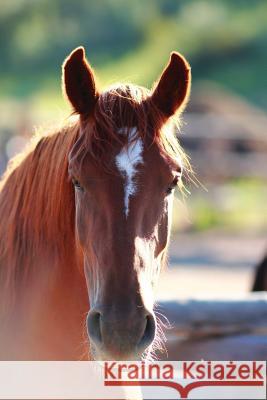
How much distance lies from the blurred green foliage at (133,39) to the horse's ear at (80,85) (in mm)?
43114

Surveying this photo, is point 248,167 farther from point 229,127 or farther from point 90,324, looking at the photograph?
point 90,324

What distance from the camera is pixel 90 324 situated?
8.29 ft

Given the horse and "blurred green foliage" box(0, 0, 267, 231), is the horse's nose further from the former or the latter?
"blurred green foliage" box(0, 0, 267, 231)

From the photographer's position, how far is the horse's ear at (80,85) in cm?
290

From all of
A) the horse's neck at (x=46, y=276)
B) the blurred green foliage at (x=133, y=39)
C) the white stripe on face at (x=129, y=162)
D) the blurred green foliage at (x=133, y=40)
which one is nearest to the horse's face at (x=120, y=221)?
the white stripe on face at (x=129, y=162)

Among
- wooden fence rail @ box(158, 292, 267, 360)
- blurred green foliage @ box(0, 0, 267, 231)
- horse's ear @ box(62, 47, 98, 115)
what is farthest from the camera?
blurred green foliage @ box(0, 0, 267, 231)

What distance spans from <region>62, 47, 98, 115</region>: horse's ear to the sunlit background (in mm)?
11549

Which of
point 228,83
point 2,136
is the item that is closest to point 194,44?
point 228,83

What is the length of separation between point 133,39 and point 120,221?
5478 cm

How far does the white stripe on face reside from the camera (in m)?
2.68

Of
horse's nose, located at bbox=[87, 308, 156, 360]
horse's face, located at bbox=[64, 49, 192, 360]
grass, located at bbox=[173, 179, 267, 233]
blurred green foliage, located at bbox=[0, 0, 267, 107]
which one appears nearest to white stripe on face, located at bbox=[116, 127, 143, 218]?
horse's face, located at bbox=[64, 49, 192, 360]

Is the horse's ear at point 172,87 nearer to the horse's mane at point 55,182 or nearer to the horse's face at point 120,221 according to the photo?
the horse's mane at point 55,182

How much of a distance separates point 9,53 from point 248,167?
36970 mm

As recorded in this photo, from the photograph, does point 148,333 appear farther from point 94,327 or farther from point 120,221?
point 120,221
